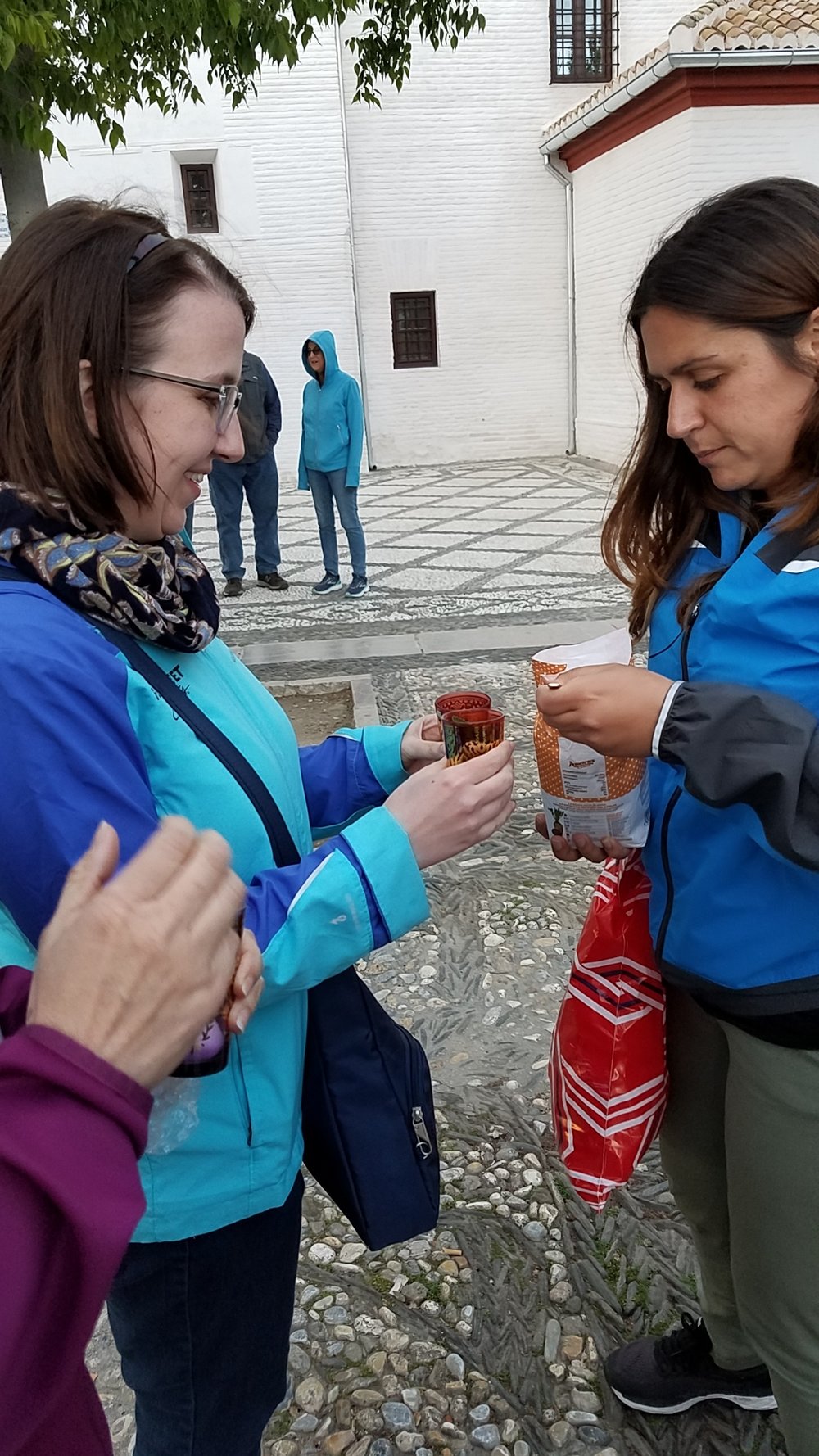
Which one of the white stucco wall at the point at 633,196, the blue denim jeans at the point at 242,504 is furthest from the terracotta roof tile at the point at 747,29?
the blue denim jeans at the point at 242,504

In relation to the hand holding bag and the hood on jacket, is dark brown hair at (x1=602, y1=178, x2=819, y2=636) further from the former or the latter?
the hood on jacket

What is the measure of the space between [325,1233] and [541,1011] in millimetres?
1028

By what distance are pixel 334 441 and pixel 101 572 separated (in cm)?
781

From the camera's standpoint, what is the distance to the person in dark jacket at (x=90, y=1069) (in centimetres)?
64

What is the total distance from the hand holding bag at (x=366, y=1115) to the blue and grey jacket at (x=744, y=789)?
0.47 m

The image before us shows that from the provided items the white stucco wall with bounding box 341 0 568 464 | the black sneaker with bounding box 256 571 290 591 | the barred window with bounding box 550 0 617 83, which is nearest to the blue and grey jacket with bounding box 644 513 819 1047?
the black sneaker with bounding box 256 571 290 591

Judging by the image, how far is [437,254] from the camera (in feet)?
58.9

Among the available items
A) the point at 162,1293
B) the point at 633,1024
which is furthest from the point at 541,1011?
the point at 162,1293

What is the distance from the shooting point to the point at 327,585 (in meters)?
8.86

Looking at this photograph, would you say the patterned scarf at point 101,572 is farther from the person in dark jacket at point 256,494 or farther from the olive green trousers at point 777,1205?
the person in dark jacket at point 256,494

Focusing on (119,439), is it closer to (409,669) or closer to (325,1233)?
(325,1233)

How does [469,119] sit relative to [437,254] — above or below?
above

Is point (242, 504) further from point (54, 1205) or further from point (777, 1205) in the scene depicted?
point (54, 1205)

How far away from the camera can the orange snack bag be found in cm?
158
